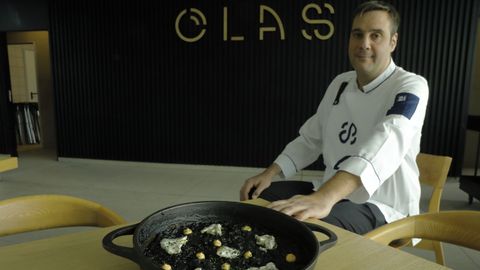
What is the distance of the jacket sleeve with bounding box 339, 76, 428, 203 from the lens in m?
1.09

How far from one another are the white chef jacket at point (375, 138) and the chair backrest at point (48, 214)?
80cm

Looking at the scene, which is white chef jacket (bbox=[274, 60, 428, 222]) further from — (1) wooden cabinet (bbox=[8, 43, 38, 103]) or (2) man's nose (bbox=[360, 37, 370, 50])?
(1) wooden cabinet (bbox=[8, 43, 38, 103])

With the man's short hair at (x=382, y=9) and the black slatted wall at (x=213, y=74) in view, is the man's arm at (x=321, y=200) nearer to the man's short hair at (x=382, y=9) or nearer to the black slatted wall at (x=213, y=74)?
the man's short hair at (x=382, y=9)

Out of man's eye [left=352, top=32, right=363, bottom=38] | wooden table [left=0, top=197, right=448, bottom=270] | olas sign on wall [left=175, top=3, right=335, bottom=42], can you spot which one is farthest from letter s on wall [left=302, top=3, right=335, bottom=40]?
wooden table [left=0, top=197, right=448, bottom=270]

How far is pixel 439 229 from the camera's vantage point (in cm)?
109

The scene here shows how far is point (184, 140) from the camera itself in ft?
16.9

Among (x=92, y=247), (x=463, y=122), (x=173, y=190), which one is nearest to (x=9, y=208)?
(x=92, y=247)

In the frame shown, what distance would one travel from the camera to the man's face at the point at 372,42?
4.56ft

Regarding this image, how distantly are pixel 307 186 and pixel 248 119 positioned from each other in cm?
333

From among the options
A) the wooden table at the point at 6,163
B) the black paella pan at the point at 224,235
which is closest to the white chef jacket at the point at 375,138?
the black paella pan at the point at 224,235

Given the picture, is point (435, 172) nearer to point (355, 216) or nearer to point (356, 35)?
point (355, 216)

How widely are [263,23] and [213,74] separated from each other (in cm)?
99

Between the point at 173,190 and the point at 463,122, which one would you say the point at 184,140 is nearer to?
the point at 173,190

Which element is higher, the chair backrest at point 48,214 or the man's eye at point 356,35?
the man's eye at point 356,35
